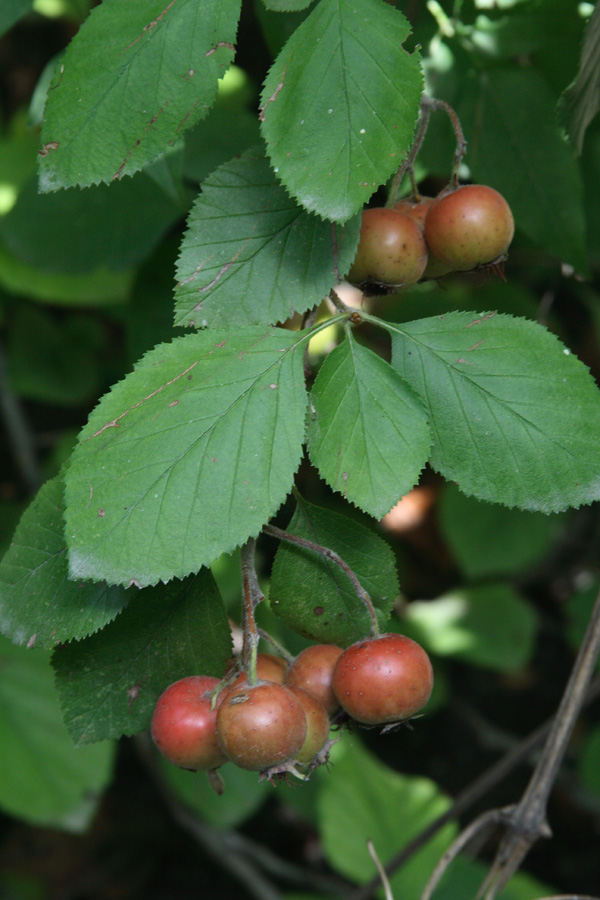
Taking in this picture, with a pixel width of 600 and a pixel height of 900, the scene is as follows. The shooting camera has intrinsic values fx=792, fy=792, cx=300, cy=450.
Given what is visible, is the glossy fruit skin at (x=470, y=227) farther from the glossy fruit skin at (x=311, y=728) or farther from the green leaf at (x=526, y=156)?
the glossy fruit skin at (x=311, y=728)

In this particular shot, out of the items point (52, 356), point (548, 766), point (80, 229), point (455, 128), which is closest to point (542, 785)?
point (548, 766)

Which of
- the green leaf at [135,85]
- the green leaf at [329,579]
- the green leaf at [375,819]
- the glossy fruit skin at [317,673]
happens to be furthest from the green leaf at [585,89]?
the green leaf at [375,819]

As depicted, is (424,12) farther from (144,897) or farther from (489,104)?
(144,897)

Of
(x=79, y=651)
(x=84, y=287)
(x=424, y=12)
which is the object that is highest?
(x=424, y=12)

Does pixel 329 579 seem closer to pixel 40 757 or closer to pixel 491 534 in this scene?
pixel 40 757

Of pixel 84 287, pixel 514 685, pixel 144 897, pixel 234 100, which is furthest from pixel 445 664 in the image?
pixel 234 100

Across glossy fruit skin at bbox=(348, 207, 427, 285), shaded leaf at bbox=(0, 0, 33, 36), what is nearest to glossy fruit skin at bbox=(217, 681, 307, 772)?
glossy fruit skin at bbox=(348, 207, 427, 285)
